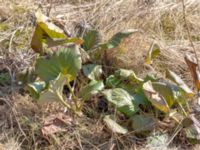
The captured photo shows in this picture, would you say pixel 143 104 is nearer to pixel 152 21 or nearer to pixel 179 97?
pixel 179 97

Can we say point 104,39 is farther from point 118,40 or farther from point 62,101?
point 62,101

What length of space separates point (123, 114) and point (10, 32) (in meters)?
0.70

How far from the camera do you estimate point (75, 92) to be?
189 centimetres

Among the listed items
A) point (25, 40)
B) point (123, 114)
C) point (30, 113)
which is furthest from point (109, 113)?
point (25, 40)

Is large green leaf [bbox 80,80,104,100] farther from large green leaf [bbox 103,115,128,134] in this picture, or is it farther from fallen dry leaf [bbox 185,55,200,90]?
fallen dry leaf [bbox 185,55,200,90]

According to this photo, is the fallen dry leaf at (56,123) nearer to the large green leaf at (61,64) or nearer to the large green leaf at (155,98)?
the large green leaf at (61,64)

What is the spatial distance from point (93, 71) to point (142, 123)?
12.2 inches

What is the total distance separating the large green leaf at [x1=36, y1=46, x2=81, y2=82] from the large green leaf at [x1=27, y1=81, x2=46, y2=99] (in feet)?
0.10

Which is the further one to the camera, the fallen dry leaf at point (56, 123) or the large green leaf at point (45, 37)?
the large green leaf at point (45, 37)

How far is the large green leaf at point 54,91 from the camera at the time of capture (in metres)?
1.65

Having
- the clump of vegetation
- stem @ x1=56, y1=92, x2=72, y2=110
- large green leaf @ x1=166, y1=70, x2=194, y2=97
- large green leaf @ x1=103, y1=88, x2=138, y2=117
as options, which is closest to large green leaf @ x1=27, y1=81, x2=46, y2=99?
the clump of vegetation

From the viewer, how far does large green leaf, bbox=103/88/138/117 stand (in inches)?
69.3

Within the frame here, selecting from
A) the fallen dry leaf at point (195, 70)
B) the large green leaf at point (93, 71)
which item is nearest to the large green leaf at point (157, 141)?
the fallen dry leaf at point (195, 70)

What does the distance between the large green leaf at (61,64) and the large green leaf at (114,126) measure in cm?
21
